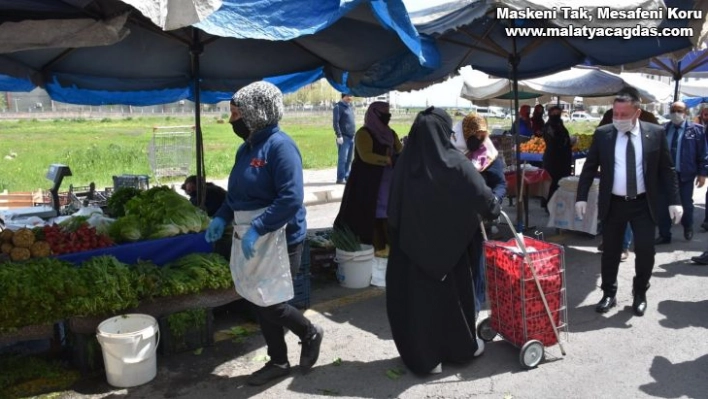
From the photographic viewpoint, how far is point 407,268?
3996 mm

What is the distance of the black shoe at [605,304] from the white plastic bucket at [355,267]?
2.25m

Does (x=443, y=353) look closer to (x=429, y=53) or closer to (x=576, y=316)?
(x=576, y=316)

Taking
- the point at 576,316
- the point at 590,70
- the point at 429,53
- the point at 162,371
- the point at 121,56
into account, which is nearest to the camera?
the point at 162,371

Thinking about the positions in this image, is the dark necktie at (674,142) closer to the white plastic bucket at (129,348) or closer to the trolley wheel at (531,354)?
the trolley wheel at (531,354)

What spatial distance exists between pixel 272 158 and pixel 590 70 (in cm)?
1118

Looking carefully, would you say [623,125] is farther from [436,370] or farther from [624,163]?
[436,370]

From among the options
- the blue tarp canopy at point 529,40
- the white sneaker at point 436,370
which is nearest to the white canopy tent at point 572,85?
the blue tarp canopy at point 529,40

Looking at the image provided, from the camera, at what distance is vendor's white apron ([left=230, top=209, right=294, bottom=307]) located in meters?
3.70

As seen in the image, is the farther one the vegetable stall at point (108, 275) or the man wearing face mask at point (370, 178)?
the man wearing face mask at point (370, 178)

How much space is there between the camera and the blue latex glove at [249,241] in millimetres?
3533

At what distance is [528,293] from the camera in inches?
158

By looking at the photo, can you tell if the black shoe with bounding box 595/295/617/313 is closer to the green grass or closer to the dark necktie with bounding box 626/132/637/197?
the dark necktie with bounding box 626/132/637/197

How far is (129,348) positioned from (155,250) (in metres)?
0.99

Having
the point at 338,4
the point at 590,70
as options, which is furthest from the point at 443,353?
the point at 590,70
